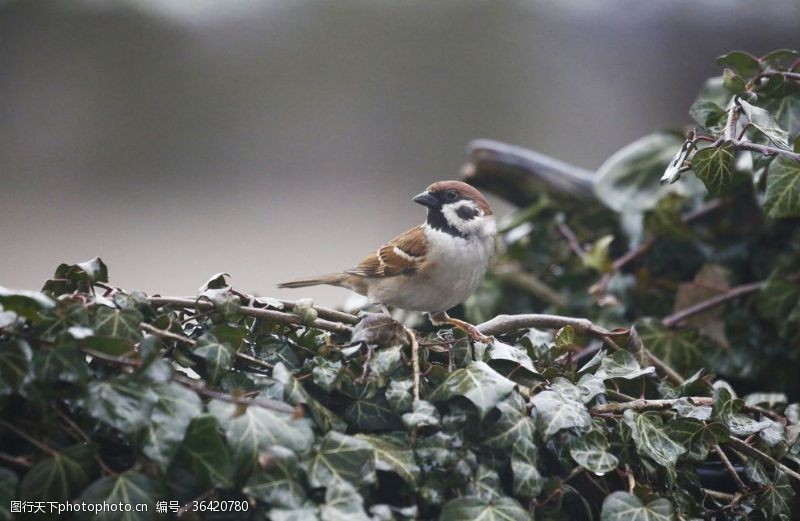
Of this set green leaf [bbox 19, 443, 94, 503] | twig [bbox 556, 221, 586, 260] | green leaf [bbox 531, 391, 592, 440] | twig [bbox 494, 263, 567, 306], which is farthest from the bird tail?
green leaf [bbox 19, 443, 94, 503]

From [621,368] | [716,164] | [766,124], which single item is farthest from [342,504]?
[766,124]

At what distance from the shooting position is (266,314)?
52.7 inches

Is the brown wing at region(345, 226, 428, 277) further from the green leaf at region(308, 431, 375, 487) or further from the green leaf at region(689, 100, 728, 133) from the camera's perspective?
the green leaf at region(308, 431, 375, 487)

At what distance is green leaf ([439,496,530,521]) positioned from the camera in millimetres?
1104

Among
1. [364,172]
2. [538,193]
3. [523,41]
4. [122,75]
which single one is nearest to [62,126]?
[122,75]

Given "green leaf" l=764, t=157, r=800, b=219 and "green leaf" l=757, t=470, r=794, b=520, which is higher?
"green leaf" l=764, t=157, r=800, b=219

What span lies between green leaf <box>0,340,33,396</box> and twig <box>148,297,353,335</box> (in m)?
0.26

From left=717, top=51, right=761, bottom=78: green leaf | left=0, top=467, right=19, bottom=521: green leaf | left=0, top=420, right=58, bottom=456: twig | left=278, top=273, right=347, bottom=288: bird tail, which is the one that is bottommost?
left=278, top=273, right=347, bottom=288: bird tail

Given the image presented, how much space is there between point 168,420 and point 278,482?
17 cm

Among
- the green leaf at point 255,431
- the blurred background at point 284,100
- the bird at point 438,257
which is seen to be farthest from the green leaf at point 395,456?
the blurred background at point 284,100

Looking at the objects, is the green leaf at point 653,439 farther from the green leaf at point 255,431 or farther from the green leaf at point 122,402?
the green leaf at point 122,402

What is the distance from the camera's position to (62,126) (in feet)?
20.8

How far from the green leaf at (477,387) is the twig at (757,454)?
492mm

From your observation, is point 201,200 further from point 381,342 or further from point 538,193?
point 381,342
